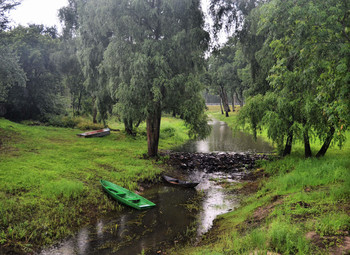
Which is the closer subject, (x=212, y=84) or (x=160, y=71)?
(x=160, y=71)

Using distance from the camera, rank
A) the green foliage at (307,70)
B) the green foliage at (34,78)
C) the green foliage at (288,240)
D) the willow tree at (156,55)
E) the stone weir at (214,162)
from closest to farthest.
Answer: the green foliage at (288,240), the green foliage at (307,70), the willow tree at (156,55), the stone weir at (214,162), the green foliage at (34,78)

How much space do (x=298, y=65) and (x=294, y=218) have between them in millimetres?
7466

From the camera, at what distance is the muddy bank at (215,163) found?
1433cm

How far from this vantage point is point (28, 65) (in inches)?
1021

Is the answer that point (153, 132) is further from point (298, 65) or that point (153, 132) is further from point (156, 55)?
point (298, 65)

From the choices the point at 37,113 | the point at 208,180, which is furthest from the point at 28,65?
the point at 208,180

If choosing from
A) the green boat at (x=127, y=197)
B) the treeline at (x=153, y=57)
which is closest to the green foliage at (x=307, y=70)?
the treeline at (x=153, y=57)

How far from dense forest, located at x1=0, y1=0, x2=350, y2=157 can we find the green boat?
4734mm

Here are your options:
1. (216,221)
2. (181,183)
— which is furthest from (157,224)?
(181,183)

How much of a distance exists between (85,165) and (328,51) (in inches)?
450

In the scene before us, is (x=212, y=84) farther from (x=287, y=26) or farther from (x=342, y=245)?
(x=342, y=245)

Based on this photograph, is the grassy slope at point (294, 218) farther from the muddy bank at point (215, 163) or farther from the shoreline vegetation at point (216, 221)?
the muddy bank at point (215, 163)

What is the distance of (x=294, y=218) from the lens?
602 centimetres

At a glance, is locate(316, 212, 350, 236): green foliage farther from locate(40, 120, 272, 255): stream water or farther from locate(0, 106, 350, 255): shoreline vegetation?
locate(40, 120, 272, 255): stream water
